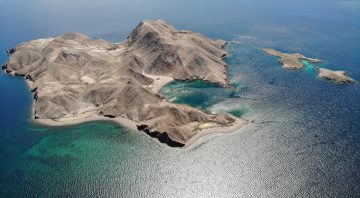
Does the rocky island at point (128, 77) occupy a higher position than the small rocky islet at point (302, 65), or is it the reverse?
the small rocky islet at point (302, 65)

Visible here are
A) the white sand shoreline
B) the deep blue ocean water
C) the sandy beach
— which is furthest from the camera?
the white sand shoreline

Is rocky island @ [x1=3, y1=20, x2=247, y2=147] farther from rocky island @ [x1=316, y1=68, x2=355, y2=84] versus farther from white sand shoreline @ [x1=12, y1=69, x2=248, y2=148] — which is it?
rocky island @ [x1=316, y1=68, x2=355, y2=84]

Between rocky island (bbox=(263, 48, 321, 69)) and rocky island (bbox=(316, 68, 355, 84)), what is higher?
rocky island (bbox=(316, 68, 355, 84))

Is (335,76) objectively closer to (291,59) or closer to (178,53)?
(291,59)

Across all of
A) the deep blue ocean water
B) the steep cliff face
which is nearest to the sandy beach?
the deep blue ocean water

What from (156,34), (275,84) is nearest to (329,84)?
(275,84)

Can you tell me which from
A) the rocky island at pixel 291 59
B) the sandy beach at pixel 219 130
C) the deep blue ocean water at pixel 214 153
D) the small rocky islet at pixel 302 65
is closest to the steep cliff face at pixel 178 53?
the deep blue ocean water at pixel 214 153

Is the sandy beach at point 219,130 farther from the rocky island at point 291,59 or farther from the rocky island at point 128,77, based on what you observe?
the rocky island at point 291,59
